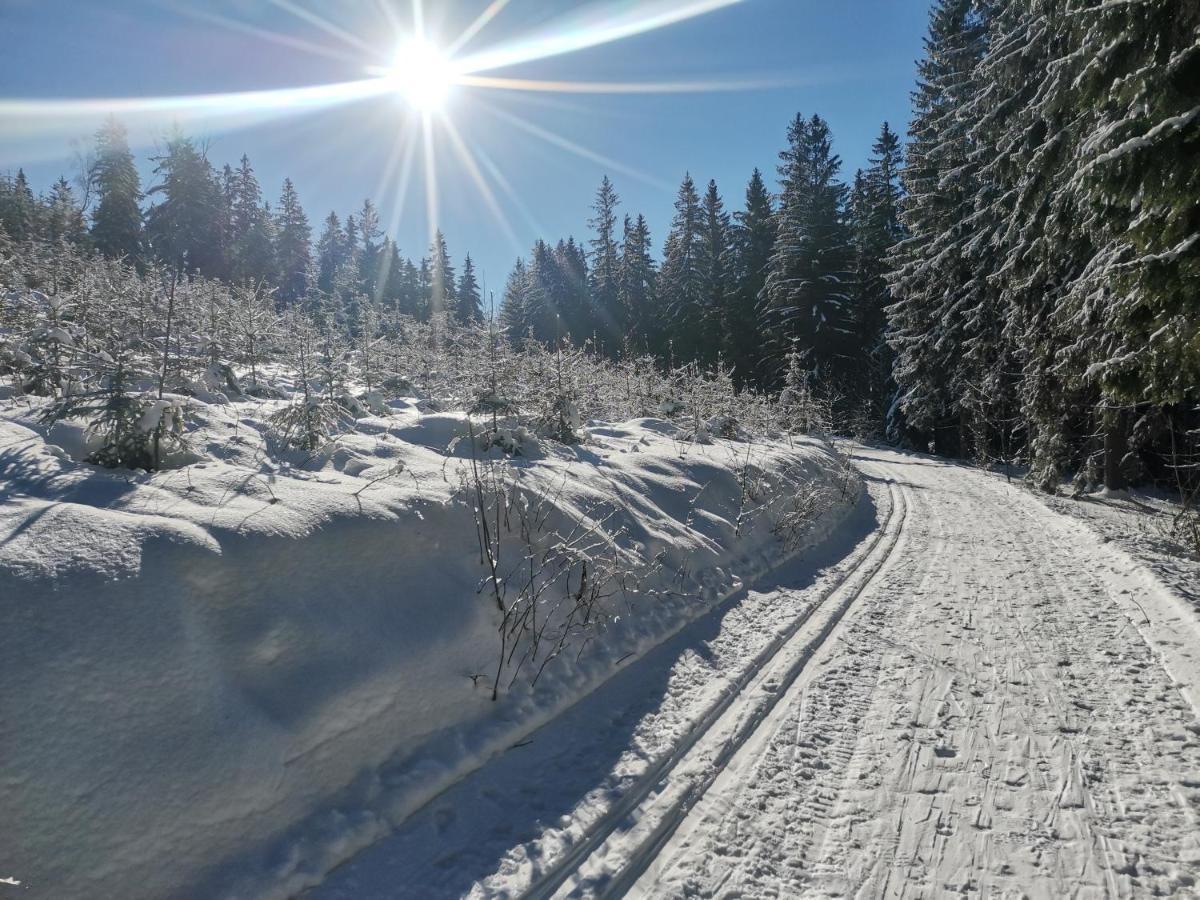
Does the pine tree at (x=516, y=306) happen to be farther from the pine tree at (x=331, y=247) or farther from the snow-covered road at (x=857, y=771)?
the snow-covered road at (x=857, y=771)

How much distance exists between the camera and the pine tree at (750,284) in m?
35.7

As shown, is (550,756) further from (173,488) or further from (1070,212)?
(1070,212)

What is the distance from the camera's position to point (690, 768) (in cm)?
317

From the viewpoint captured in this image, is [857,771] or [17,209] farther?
[17,209]

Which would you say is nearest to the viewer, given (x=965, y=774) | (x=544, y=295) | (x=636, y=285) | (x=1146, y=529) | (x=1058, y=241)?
(x=965, y=774)

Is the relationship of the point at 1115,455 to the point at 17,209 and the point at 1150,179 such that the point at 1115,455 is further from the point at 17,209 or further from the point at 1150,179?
the point at 17,209

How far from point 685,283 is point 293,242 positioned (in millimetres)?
35322

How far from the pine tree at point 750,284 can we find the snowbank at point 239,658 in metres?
32.0

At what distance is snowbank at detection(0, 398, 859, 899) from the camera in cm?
219

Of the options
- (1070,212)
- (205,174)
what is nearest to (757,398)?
(1070,212)

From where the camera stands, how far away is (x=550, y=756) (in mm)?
3299

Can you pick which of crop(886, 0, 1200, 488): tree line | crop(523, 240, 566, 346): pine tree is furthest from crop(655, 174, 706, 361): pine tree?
crop(886, 0, 1200, 488): tree line

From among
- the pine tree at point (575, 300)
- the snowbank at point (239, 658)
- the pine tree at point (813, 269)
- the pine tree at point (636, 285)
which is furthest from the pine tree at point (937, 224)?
the pine tree at point (575, 300)

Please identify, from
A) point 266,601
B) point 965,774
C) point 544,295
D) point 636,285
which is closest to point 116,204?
point 544,295
